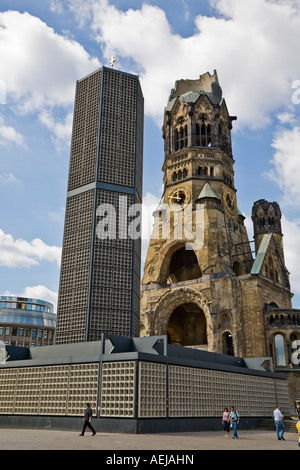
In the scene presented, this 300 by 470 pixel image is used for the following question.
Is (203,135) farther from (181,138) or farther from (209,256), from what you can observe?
(209,256)

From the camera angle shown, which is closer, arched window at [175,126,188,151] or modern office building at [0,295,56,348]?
arched window at [175,126,188,151]

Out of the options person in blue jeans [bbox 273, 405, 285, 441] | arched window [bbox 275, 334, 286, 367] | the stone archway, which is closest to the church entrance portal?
the stone archway

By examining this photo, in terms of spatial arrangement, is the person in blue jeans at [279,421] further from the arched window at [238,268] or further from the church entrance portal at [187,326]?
the church entrance portal at [187,326]

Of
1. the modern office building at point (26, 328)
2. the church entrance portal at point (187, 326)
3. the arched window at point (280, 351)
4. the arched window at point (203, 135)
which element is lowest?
the arched window at point (280, 351)

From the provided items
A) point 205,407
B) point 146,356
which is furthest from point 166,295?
point 146,356

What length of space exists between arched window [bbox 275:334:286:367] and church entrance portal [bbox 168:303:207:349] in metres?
12.2

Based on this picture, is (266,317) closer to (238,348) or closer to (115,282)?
(238,348)

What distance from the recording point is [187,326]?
55.8 meters

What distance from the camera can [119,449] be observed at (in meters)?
13.2

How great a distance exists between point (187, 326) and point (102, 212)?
28.0 metres

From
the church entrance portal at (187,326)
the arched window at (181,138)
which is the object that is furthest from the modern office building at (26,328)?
the arched window at (181,138)

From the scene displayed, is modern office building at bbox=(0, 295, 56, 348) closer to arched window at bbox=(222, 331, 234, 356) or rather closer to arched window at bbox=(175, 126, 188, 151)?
arched window at bbox=(175, 126, 188, 151)

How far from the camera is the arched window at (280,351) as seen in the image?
43750 mm

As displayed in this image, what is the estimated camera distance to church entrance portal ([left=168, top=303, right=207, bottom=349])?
180ft
